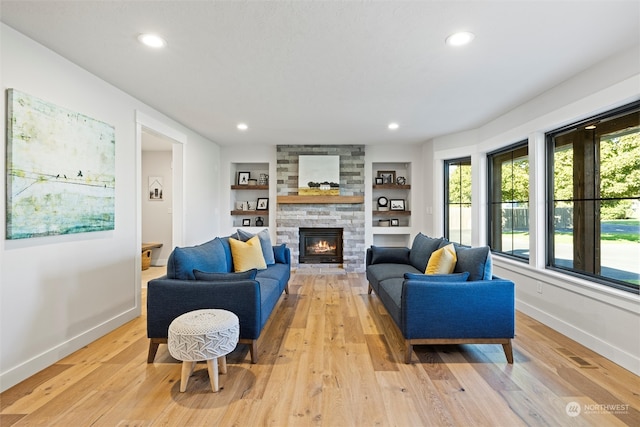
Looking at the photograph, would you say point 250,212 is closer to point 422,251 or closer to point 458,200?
point 422,251

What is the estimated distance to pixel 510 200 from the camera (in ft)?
14.0

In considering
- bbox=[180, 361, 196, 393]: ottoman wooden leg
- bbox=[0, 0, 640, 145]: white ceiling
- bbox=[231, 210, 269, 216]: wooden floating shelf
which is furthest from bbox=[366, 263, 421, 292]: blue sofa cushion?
bbox=[231, 210, 269, 216]: wooden floating shelf

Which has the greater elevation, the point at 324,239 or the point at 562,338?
the point at 324,239

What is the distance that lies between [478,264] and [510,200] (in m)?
2.04

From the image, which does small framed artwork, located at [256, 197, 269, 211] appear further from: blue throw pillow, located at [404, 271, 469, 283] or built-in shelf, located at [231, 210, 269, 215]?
blue throw pillow, located at [404, 271, 469, 283]

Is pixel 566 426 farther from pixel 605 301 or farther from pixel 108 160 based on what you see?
pixel 108 160

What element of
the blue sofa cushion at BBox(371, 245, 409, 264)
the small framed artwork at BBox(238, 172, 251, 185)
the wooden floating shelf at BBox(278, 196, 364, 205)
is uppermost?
the small framed artwork at BBox(238, 172, 251, 185)

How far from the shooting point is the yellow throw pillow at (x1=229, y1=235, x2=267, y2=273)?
12.2 feet

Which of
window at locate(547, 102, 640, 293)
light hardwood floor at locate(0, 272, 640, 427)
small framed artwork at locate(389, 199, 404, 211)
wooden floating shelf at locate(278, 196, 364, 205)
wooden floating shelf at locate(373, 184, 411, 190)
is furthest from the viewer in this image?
small framed artwork at locate(389, 199, 404, 211)

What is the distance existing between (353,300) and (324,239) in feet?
7.69

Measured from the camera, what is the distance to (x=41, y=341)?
244 centimetres

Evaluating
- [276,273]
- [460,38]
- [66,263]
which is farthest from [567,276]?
[66,263]

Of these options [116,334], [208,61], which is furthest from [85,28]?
[116,334]

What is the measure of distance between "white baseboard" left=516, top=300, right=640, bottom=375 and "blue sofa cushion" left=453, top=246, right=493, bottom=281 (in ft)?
3.36
